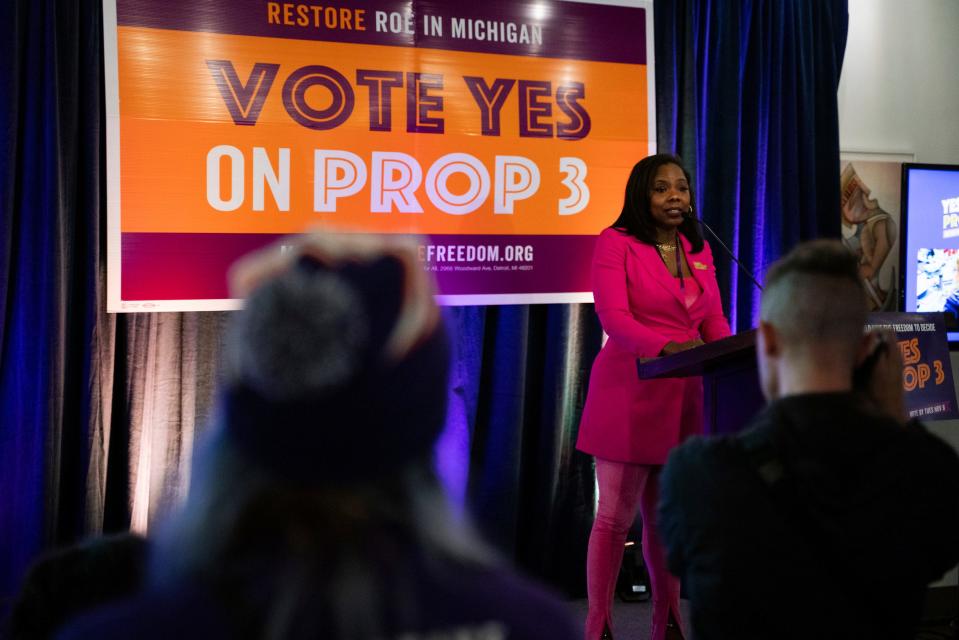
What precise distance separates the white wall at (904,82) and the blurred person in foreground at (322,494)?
4512 millimetres

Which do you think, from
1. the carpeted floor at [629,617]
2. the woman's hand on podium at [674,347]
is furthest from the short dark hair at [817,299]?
the carpeted floor at [629,617]

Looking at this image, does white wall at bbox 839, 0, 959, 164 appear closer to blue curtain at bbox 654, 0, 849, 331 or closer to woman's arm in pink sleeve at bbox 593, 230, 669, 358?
blue curtain at bbox 654, 0, 849, 331

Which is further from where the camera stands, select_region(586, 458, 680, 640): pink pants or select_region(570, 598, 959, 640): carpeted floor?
select_region(570, 598, 959, 640): carpeted floor

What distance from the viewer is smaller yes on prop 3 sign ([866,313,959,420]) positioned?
12.0 ft

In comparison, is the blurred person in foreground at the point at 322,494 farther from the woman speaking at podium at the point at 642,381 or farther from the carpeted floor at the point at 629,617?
the carpeted floor at the point at 629,617

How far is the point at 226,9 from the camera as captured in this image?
3.76 metres

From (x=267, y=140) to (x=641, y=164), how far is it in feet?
4.74

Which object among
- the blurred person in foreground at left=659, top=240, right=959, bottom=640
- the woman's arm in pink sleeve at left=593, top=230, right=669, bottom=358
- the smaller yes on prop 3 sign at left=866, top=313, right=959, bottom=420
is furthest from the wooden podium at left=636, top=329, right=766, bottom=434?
the smaller yes on prop 3 sign at left=866, top=313, right=959, bottom=420

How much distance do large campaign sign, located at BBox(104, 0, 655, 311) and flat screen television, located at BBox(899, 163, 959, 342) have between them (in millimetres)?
1368

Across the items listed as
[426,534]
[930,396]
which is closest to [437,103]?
[930,396]

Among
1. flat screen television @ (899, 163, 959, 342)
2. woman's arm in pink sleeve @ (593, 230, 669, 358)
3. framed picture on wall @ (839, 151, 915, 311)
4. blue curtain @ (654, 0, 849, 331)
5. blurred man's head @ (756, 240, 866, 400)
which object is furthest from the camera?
framed picture on wall @ (839, 151, 915, 311)

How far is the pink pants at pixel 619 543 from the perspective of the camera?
3180 millimetres

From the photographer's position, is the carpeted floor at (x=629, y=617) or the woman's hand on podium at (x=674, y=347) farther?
the carpeted floor at (x=629, y=617)

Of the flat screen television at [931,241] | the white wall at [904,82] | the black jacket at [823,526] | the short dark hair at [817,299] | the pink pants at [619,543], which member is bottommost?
the pink pants at [619,543]
